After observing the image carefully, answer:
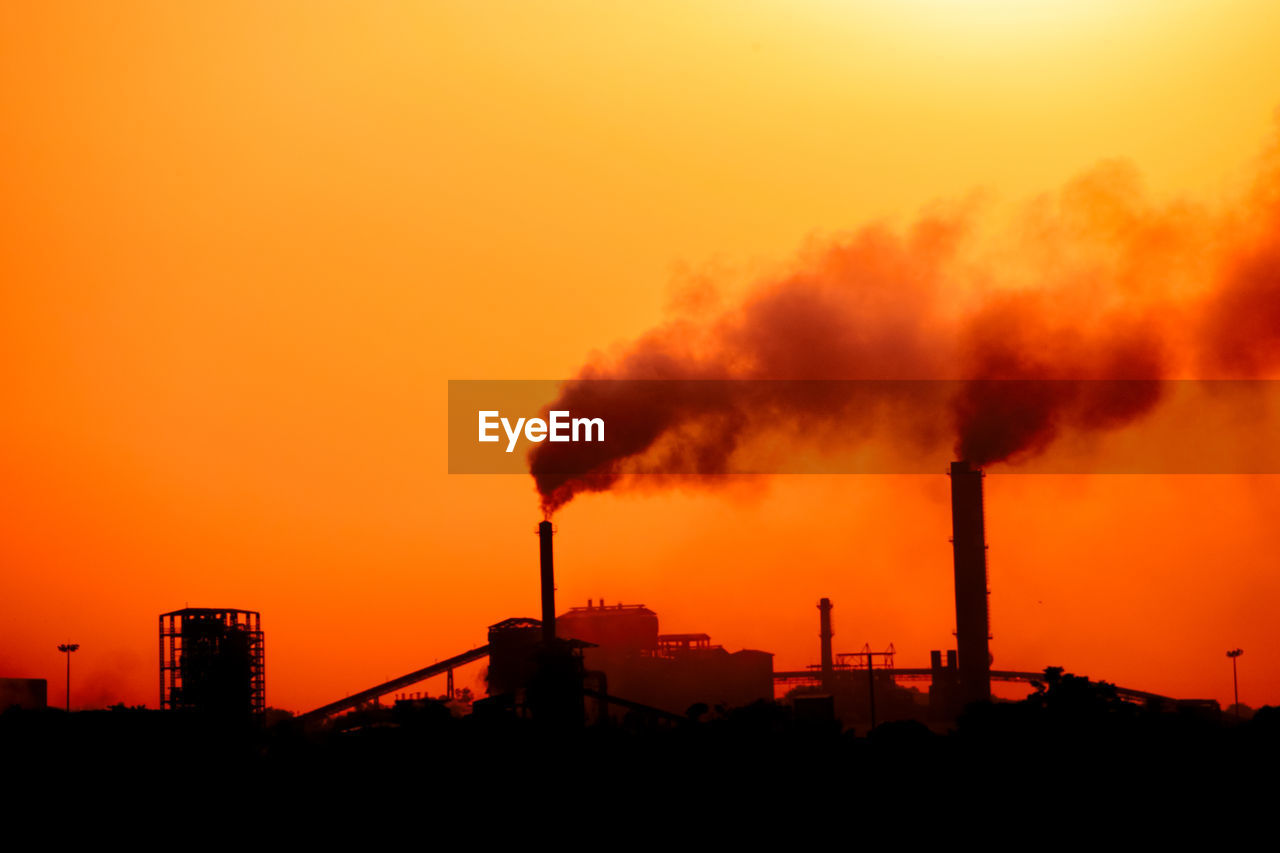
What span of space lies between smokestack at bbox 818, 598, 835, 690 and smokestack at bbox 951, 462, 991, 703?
124 ft

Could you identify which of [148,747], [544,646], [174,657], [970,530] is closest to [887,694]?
[970,530]

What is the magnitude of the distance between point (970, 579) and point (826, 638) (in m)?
42.3

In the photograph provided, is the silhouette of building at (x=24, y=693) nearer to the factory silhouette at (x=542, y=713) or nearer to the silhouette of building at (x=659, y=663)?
the factory silhouette at (x=542, y=713)

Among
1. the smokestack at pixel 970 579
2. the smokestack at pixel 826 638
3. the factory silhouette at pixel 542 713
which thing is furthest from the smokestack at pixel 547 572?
the smokestack at pixel 826 638

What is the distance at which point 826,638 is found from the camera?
123 metres

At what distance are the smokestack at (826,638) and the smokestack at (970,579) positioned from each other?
37.8 meters

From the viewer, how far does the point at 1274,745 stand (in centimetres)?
5384

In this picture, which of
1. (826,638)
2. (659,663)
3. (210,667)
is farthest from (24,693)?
(826,638)

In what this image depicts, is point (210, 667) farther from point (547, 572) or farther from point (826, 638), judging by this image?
point (826, 638)

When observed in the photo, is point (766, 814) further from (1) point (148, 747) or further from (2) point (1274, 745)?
(1) point (148, 747)

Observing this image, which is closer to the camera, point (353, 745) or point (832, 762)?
point (832, 762)

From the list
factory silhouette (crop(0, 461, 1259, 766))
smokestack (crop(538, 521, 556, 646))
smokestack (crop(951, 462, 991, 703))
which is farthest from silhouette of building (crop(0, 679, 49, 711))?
smokestack (crop(951, 462, 991, 703))

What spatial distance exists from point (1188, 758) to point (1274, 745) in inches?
145

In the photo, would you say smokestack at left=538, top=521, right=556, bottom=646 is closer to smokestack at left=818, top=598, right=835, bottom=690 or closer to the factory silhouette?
the factory silhouette
